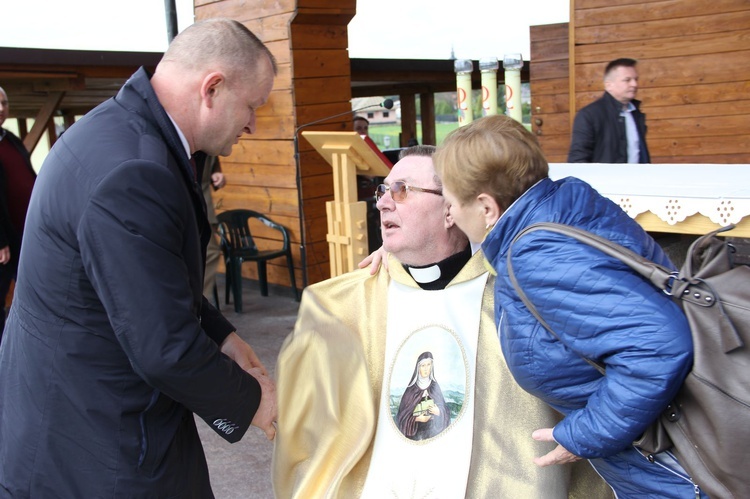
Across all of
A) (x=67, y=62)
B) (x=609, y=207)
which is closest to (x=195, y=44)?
(x=609, y=207)

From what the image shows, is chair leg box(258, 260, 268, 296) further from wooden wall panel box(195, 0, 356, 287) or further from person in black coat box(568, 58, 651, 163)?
person in black coat box(568, 58, 651, 163)

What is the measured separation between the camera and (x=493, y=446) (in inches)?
95.7

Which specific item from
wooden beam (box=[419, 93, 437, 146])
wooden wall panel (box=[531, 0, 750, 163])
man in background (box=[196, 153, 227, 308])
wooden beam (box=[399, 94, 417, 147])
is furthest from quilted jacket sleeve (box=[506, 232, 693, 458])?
wooden beam (box=[419, 93, 437, 146])

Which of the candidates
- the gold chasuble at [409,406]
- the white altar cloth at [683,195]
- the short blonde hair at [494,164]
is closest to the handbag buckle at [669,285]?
the short blonde hair at [494,164]

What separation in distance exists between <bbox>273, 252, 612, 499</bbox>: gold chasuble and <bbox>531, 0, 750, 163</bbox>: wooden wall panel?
6.00 metres

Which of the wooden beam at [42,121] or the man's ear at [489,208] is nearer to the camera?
the man's ear at [489,208]

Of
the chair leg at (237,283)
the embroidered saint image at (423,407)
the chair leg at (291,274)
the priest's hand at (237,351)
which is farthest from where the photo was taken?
the chair leg at (291,274)

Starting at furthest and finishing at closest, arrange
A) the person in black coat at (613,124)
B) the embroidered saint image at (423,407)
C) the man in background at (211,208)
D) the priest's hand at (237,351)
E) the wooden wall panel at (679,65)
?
1. the wooden wall panel at (679,65)
2. the man in background at (211,208)
3. the person in black coat at (613,124)
4. the embroidered saint image at (423,407)
5. the priest's hand at (237,351)

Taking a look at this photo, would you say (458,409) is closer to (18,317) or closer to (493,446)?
(493,446)

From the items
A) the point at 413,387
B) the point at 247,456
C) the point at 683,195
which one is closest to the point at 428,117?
the point at 247,456

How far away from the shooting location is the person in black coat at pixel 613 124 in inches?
216

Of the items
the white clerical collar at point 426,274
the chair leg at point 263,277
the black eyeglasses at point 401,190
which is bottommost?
the chair leg at point 263,277

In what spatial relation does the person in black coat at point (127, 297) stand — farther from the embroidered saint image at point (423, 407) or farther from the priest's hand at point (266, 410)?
the embroidered saint image at point (423, 407)

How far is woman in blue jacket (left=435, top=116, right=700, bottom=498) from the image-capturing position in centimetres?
157
